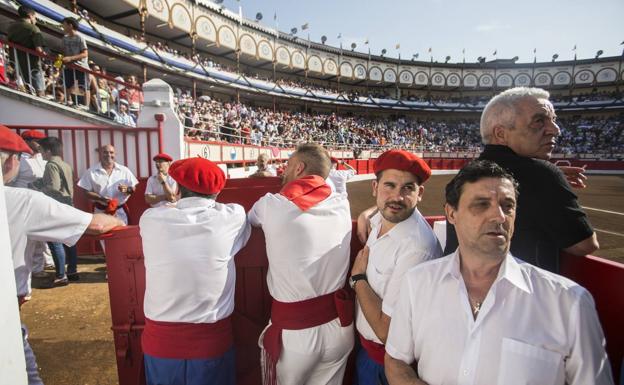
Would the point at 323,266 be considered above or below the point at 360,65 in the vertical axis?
below

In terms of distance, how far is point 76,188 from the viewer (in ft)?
17.9

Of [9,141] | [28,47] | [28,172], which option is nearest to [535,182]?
[9,141]

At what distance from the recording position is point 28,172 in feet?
13.4

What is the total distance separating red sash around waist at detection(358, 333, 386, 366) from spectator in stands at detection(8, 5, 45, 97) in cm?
742

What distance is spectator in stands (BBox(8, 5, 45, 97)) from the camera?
5953mm

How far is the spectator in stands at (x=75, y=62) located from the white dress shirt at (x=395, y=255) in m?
6.97

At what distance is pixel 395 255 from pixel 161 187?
4037mm

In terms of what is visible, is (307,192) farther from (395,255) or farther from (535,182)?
(535,182)

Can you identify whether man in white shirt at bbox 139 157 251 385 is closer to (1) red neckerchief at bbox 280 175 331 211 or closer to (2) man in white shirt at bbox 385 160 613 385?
(1) red neckerchief at bbox 280 175 331 211

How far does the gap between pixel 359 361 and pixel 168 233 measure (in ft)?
4.18

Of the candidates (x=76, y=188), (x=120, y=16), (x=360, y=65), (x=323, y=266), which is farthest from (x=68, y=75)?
(x=360, y=65)

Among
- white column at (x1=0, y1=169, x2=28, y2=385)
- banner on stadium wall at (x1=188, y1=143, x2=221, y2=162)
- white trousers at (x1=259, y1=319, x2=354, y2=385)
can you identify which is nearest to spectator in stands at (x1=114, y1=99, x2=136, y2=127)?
banner on stadium wall at (x1=188, y1=143, x2=221, y2=162)

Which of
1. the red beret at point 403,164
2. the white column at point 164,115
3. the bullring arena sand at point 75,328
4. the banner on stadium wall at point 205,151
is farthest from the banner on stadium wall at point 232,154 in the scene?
the red beret at point 403,164

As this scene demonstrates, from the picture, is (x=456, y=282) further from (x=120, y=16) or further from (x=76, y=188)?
(x=120, y=16)
